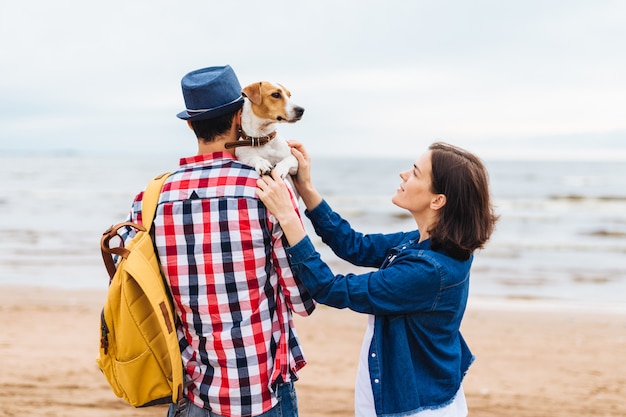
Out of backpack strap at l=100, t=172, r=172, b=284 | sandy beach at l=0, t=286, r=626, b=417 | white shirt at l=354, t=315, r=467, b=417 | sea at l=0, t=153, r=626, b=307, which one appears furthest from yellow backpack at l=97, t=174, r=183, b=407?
sandy beach at l=0, t=286, r=626, b=417

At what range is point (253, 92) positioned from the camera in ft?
8.36

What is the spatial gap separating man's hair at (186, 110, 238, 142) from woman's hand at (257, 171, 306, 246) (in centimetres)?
27

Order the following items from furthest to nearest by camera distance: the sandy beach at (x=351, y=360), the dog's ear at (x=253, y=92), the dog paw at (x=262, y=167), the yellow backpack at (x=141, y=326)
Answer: the sandy beach at (x=351, y=360) < the dog's ear at (x=253, y=92) < the dog paw at (x=262, y=167) < the yellow backpack at (x=141, y=326)

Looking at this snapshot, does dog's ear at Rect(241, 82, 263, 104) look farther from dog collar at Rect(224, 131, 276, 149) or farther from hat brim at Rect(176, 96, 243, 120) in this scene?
hat brim at Rect(176, 96, 243, 120)

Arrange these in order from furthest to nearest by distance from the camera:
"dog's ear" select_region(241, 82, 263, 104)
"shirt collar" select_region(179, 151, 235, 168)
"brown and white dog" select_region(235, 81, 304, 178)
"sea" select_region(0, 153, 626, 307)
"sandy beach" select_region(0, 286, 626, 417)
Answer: "sea" select_region(0, 153, 626, 307), "sandy beach" select_region(0, 286, 626, 417), "dog's ear" select_region(241, 82, 263, 104), "brown and white dog" select_region(235, 81, 304, 178), "shirt collar" select_region(179, 151, 235, 168)

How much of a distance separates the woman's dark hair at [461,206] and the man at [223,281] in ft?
1.72

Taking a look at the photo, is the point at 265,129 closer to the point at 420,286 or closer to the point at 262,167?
the point at 262,167

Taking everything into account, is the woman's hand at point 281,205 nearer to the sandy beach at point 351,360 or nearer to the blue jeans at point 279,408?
the blue jeans at point 279,408

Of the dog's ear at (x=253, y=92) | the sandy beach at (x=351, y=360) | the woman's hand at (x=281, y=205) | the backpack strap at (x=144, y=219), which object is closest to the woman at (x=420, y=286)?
the woman's hand at (x=281, y=205)

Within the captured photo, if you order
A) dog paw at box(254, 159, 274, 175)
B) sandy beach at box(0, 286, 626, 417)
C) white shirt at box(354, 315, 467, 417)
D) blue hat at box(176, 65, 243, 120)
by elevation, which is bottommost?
sandy beach at box(0, 286, 626, 417)

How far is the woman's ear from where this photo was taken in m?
2.13

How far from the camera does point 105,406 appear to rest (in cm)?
454

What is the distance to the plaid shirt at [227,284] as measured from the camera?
1.91 meters

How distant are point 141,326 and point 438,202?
108cm
